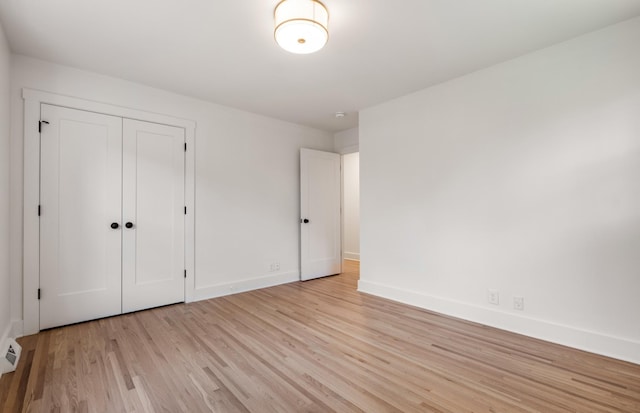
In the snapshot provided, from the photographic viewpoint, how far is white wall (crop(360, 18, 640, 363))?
2348mm

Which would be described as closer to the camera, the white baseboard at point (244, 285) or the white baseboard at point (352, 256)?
the white baseboard at point (244, 285)

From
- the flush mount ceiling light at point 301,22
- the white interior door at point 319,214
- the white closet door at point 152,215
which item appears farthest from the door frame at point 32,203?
the white interior door at point 319,214

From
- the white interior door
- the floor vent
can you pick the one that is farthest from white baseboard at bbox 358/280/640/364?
the floor vent

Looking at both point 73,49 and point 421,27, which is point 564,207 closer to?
point 421,27

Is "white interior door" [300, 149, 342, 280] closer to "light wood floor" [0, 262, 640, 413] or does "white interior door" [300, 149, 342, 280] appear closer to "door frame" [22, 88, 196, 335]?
"light wood floor" [0, 262, 640, 413]

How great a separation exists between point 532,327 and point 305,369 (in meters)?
2.11

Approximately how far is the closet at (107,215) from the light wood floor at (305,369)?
13.2 inches

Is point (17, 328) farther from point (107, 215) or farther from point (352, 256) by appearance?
point (352, 256)

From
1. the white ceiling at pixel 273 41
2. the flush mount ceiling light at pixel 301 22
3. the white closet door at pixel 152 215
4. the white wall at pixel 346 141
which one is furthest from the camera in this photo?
the white wall at pixel 346 141

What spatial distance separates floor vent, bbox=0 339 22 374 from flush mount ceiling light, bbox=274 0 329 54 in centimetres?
301

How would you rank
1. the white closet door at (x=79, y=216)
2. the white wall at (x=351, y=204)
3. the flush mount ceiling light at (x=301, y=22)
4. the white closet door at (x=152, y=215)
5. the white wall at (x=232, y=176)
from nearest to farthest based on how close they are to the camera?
the flush mount ceiling light at (x=301, y=22) < the white closet door at (x=79, y=216) < the white wall at (x=232, y=176) < the white closet door at (x=152, y=215) < the white wall at (x=351, y=204)

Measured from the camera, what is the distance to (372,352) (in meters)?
2.43

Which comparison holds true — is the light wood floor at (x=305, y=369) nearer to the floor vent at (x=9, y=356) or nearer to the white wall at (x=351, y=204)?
the floor vent at (x=9, y=356)

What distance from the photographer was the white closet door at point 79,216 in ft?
9.48
